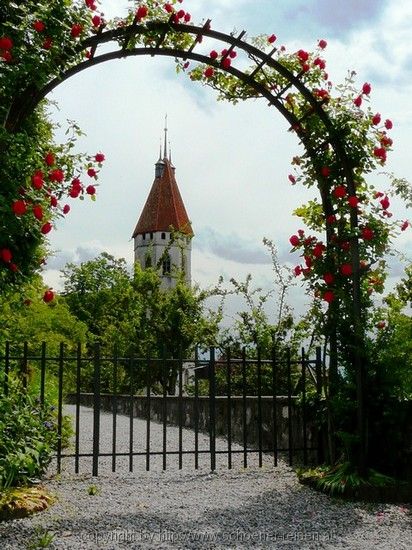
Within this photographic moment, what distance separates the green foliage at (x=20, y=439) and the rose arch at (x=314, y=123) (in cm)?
207

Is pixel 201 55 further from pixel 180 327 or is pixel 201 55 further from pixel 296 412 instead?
pixel 180 327

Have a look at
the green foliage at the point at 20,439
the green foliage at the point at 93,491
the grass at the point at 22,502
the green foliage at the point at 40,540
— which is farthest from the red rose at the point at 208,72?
the green foliage at the point at 40,540

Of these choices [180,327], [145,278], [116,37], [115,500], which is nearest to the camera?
[115,500]

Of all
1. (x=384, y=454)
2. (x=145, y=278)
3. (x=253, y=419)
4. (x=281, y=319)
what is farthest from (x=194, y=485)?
(x=145, y=278)

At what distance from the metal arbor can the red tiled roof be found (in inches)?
1959

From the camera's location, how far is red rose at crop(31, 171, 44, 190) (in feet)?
17.5

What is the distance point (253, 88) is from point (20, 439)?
4299 mm

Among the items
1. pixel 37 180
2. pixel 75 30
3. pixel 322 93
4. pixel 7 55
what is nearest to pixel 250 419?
pixel 322 93

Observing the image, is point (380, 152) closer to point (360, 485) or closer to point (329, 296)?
point (329, 296)

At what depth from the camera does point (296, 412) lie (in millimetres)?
8531

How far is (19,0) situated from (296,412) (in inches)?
220

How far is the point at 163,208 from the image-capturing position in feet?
192

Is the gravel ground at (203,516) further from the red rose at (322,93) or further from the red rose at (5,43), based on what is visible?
the red rose at (322,93)

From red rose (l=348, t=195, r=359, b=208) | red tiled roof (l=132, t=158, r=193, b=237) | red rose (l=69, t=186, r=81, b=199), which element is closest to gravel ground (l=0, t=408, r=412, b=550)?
red rose (l=69, t=186, r=81, b=199)
